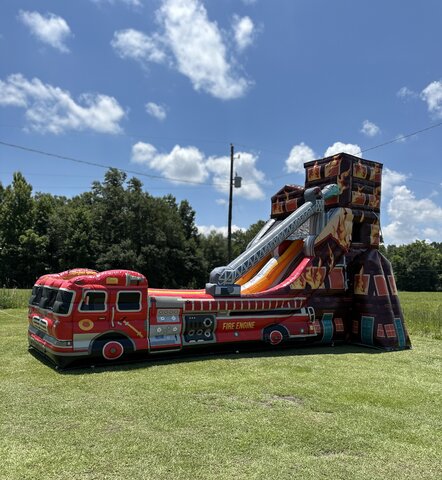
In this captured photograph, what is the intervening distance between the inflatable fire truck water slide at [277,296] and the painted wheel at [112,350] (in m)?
0.02

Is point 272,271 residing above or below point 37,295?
above

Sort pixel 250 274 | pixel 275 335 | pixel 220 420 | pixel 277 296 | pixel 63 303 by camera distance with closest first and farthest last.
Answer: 1. pixel 220 420
2. pixel 63 303
3. pixel 275 335
4. pixel 277 296
5. pixel 250 274

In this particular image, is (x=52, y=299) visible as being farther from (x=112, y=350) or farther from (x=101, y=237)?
(x=101, y=237)

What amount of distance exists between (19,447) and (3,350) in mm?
4985

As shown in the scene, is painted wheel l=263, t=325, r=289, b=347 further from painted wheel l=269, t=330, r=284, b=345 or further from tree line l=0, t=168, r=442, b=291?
tree line l=0, t=168, r=442, b=291

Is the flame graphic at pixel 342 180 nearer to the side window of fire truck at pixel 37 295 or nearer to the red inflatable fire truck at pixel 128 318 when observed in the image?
the red inflatable fire truck at pixel 128 318

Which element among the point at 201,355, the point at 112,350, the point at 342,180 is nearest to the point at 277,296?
the point at 201,355

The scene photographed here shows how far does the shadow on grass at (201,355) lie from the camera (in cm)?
694

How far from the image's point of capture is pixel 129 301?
7.34 meters

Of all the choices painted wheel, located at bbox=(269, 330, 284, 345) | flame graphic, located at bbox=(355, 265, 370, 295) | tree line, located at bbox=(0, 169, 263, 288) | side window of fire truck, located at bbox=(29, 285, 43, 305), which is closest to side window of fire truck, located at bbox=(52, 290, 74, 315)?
side window of fire truck, located at bbox=(29, 285, 43, 305)

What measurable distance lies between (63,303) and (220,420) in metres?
3.44

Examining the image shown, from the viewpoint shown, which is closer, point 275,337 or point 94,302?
point 94,302

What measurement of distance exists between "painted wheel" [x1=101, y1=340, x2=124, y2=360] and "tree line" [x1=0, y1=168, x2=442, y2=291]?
2838 cm

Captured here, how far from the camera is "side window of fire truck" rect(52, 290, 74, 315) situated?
6.82m
